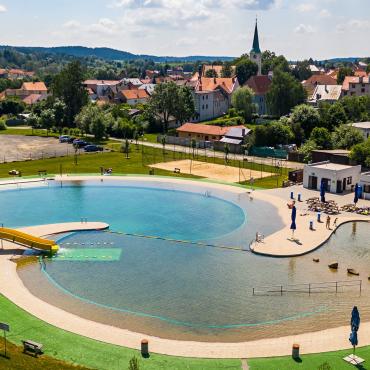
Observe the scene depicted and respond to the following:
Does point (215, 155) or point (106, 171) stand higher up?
point (215, 155)

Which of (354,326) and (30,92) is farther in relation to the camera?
(30,92)

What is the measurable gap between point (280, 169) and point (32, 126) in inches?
2196

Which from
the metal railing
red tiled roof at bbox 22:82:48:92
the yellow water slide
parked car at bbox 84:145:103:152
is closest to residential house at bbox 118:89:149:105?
red tiled roof at bbox 22:82:48:92

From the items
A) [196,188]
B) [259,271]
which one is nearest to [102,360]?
[259,271]

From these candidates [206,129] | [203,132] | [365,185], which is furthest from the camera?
[206,129]

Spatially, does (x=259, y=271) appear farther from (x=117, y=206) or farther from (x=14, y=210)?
(x=14, y=210)

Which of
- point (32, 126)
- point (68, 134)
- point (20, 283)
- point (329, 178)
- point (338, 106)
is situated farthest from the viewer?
point (32, 126)

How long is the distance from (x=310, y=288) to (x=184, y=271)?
7533 mm

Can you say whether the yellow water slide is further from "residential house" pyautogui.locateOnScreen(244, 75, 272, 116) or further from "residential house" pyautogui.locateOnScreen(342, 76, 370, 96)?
"residential house" pyautogui.locateOnScreen(342, 76, 370, 96)

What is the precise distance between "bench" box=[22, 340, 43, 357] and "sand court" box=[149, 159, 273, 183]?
3695 cm

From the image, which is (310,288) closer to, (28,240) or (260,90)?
(28,240)

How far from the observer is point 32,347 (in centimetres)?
2142

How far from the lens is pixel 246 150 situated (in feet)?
234

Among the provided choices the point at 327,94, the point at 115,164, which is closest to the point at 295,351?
the point at 115,164
